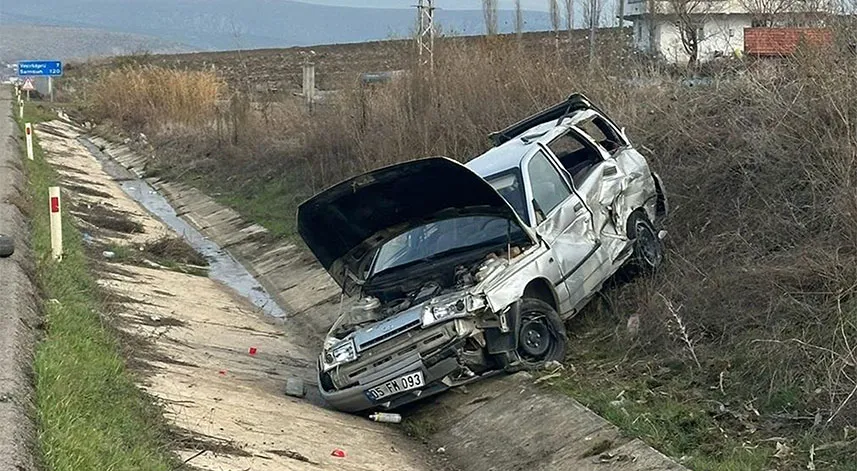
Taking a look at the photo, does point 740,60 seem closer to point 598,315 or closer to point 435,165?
point 598,315

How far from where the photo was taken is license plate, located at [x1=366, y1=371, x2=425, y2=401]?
1047cm

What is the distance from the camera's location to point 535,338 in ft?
37.0

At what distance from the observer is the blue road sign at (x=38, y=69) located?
70.0 meters

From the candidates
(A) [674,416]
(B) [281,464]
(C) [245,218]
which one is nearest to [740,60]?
(A) [674,416]

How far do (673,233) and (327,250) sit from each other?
429 cm

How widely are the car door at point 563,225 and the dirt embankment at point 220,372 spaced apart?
7.81 feet

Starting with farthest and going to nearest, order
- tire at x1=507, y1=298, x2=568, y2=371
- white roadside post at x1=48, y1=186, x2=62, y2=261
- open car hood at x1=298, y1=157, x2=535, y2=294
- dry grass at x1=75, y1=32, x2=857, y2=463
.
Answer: white roadside post at x1=48, y1=186, x2=62, y2=261 < open car hood at x1=298, y1=157, x2=535, y2=294 < tire at x1=507, y1=298, x2=568, y2=371 < dry grass at x1=75, y1=32, x2=857, y2=463

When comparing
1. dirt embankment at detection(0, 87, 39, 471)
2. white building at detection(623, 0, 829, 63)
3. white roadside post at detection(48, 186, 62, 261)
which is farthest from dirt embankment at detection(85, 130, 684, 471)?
white roadside post at detection(48, 186, 62, 261)

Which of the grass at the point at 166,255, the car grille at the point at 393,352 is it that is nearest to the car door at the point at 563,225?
the car grille at the point at 393,352

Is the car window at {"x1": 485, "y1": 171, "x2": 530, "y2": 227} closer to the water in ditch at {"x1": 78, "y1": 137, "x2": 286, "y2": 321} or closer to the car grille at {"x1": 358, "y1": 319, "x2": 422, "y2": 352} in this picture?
the car grille at {"x1": 358, "y1": 319, "x2": 422, "y2": 352}

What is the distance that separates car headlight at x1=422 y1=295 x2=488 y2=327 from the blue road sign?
64.6m

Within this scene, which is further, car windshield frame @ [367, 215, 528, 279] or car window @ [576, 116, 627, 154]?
car window @ [576, 116, 627, 154]

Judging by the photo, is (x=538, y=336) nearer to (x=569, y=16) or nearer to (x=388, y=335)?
(x=388, y=335)

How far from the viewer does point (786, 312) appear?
10.2 m
